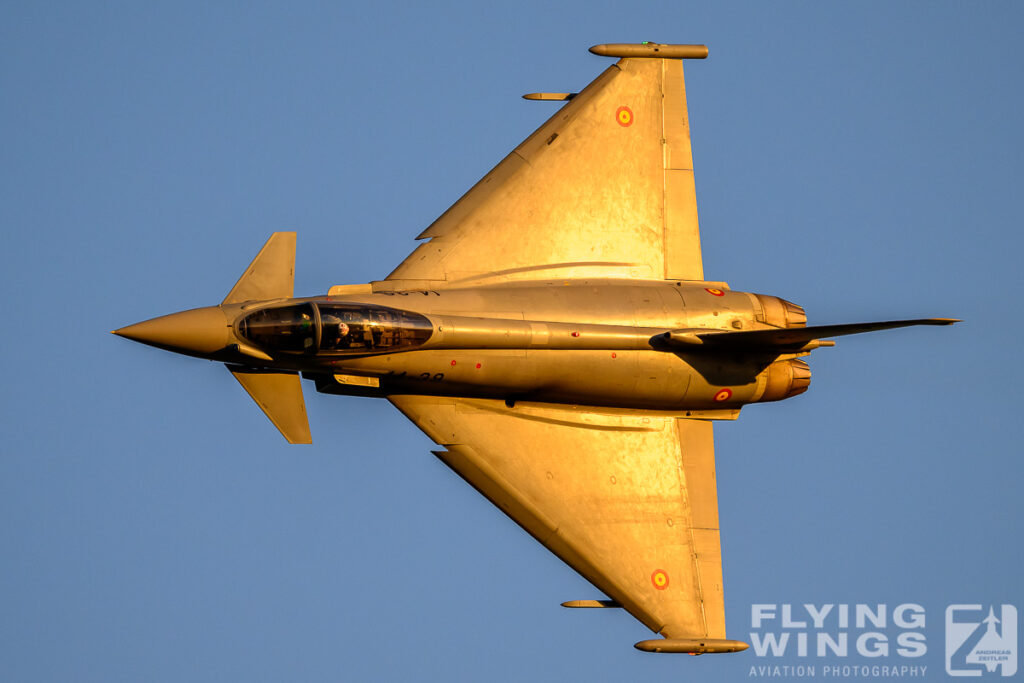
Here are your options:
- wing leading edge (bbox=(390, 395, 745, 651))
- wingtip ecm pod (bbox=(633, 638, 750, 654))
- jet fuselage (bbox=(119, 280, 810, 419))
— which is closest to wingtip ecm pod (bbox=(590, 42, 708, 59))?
jet fuselage (bbox=(119, 280, 810, 419))

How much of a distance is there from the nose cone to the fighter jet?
0.05m

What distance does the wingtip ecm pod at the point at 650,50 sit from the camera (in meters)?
27.0

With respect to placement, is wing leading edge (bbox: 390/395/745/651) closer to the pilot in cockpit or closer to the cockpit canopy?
the cockpit canopy

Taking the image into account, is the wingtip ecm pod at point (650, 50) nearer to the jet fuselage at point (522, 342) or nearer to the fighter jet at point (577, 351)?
the fighter jet at point (577, 351)

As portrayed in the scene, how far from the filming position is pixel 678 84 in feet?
88.7

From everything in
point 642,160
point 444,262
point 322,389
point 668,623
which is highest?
point 642,160

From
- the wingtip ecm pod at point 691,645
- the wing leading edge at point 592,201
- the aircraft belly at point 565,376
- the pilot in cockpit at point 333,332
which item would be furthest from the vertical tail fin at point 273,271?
the wingtip ecm pod at point 691,645

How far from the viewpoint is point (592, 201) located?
2606 centimetres

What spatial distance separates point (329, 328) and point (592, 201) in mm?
5020

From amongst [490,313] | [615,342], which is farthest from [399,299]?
[615,342]

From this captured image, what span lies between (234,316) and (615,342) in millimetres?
5414

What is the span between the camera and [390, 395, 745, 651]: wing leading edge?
2494 centimetres

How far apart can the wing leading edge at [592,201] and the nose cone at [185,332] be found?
9.42ft

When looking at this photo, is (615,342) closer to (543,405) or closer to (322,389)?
(543,405)
